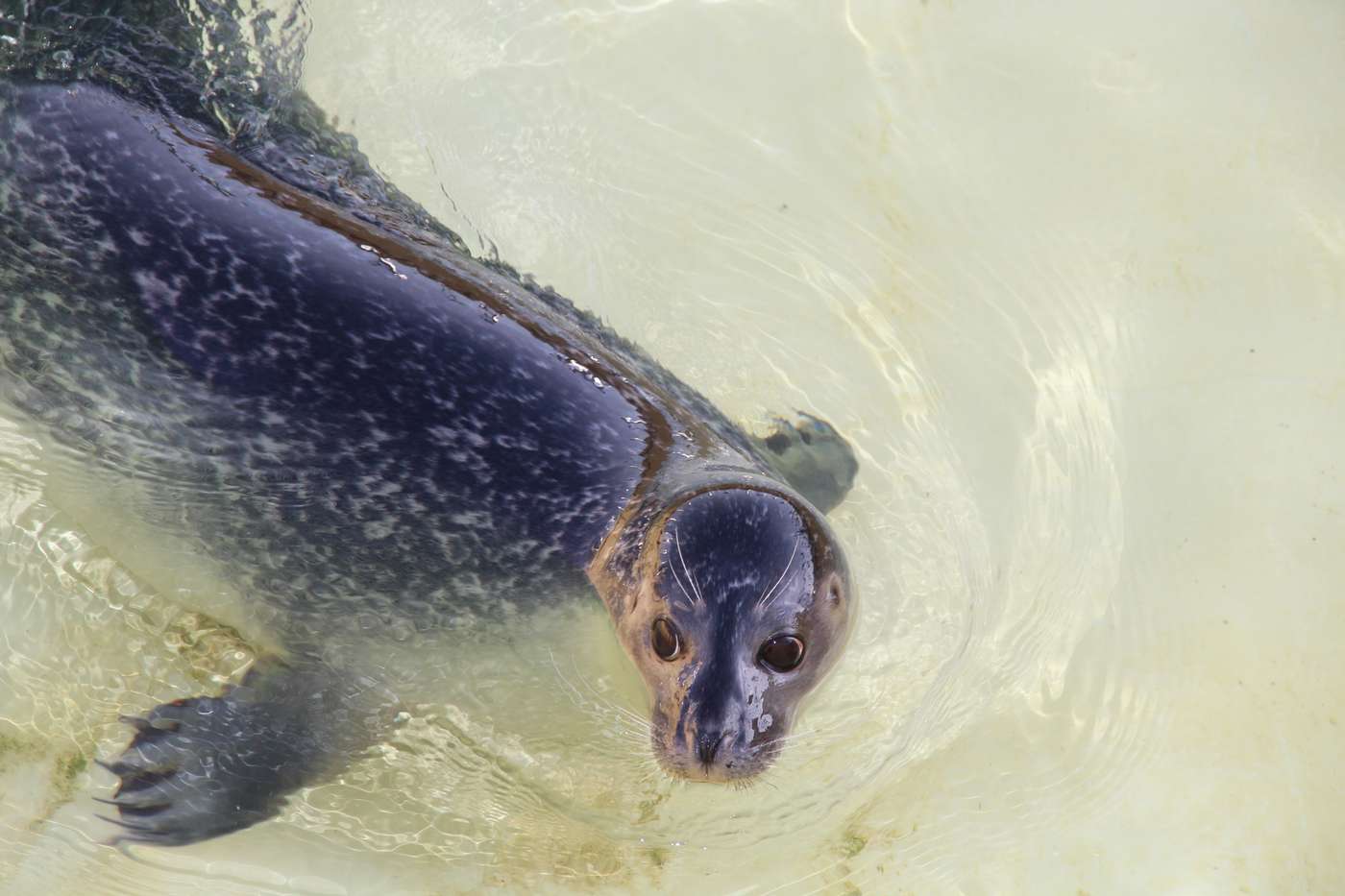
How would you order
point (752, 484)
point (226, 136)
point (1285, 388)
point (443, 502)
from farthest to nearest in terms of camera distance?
point (1285, 388) → point (226, 136) → point (443, 502) → point (752, 484)

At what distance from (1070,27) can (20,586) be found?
5.30 metres

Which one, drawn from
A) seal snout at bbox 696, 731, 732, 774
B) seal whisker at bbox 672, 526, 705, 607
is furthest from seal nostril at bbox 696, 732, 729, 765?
seal whisker at bbox 672, 526, 705, 607

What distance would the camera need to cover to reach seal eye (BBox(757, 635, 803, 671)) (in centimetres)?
324

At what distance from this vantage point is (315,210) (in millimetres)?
3809

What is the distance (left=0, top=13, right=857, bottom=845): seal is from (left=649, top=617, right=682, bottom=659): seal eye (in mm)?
10

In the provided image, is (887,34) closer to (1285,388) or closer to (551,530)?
(1285,388)

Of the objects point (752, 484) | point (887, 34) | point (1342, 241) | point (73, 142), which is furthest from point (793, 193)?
point (73, 142)

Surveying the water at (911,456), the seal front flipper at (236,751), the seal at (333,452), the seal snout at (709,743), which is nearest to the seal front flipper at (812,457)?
the water at (911,456)

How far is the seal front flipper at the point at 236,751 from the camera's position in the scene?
4.07 meters

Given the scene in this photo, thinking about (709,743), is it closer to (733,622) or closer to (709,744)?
(709,744)

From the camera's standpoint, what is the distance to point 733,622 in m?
→ 3.19

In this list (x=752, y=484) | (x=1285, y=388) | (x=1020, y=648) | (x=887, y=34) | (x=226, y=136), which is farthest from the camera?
(x=887, y=34)

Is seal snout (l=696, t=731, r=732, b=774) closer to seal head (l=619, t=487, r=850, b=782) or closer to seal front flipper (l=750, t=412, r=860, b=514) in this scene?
seal head (l=619, t=487, r=850, b=782)

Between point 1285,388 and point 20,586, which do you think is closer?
point 20,586
